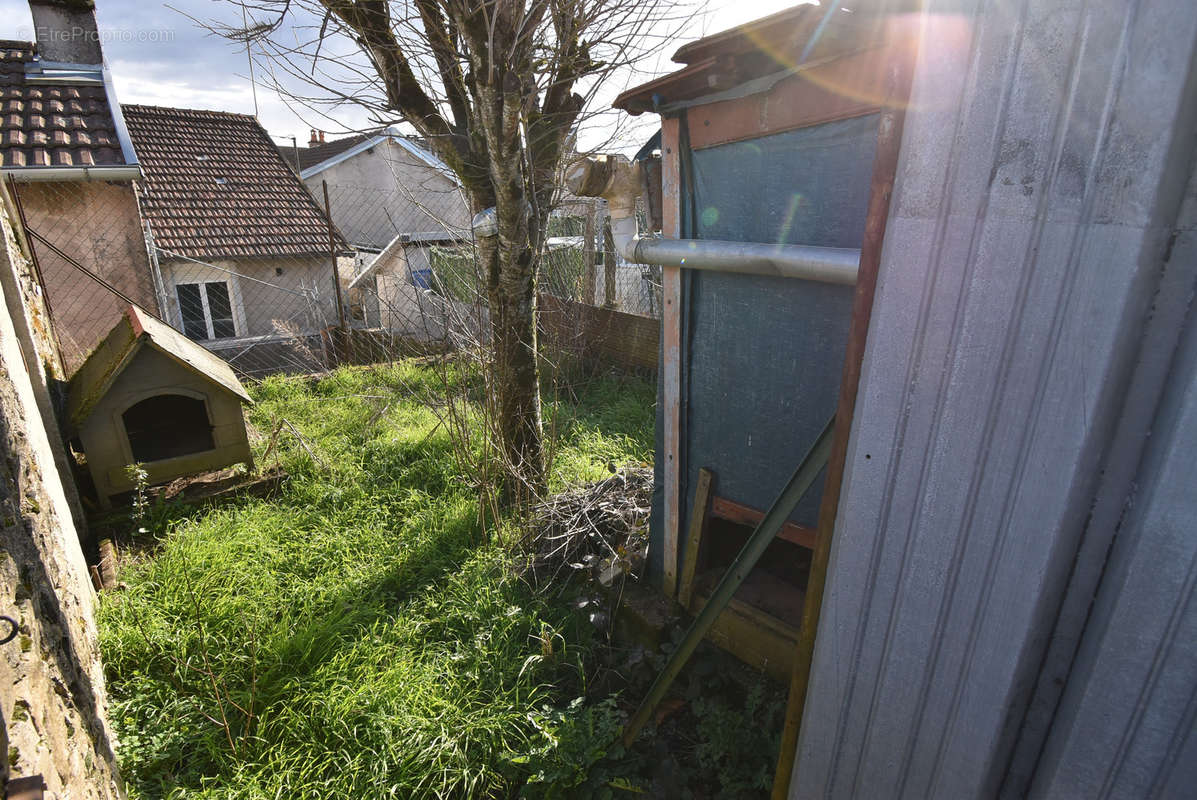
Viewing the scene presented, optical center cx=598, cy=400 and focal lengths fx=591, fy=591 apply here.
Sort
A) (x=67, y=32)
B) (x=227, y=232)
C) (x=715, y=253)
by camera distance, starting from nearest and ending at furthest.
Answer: (x=715, y=253)
(x=67, y=32)
(x=227, y=232)

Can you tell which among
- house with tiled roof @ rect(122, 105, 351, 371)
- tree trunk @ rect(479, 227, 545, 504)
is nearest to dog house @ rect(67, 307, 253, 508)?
tree trunk @ rect(479, 227, 545, 504)

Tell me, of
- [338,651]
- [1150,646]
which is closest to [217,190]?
[338,651]

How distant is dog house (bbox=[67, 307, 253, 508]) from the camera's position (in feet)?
12.6

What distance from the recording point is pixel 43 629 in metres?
1.82

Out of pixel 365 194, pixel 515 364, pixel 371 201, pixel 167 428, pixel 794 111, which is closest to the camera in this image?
pixel 794 111

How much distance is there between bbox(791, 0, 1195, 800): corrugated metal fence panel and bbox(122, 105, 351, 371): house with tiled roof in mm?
10479

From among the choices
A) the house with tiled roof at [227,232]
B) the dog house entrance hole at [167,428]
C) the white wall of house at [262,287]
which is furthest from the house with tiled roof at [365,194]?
the dog house entrance hole at [167,428]

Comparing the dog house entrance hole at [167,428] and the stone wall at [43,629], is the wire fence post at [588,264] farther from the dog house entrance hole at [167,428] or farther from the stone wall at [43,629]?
the stone wall at [43,629]

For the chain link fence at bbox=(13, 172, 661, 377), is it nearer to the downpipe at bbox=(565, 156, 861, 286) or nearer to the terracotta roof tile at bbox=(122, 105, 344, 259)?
the terracotta roof tile at bbox=(122, 105, 344, 259)

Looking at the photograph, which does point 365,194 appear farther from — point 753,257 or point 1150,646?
point 1150,646

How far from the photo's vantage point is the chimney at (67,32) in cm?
802

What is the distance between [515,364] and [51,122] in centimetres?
774

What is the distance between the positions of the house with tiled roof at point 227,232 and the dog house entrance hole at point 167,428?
5233 millimetres

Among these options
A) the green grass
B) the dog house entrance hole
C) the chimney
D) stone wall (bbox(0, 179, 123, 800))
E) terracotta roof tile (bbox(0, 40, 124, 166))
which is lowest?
the green grass
